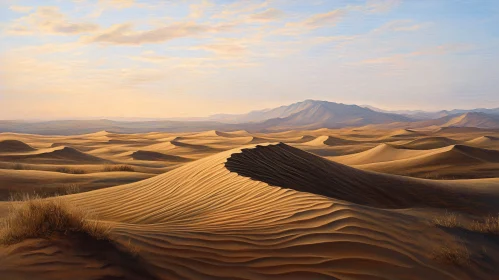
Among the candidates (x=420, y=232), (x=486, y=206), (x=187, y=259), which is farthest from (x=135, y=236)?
(x=486, y=206)

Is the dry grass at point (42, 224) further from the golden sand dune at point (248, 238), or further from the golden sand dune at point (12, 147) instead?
the golden sand dune at point (12, 147)

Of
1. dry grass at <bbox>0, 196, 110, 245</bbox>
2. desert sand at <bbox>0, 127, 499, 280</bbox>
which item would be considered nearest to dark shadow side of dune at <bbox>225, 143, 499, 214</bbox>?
desert sand at <bbox>0, 127, 499, 280</bbox>

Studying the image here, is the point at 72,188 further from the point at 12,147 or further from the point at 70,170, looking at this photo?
the point at 12,147

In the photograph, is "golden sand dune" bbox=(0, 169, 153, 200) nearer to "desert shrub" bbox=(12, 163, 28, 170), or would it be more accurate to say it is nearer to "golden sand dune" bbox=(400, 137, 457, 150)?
"desert shrub" bbox=(12, 163, 28, 170)

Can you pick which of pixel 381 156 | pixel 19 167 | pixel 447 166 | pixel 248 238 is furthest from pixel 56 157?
pixel 248 238

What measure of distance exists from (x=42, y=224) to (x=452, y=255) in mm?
4263

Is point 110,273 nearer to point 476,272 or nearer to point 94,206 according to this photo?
point 476,272

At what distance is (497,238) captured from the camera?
6020mm

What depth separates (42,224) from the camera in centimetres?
406

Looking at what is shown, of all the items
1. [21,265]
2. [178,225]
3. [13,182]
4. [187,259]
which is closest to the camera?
[21,265]

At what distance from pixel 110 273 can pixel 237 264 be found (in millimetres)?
1263

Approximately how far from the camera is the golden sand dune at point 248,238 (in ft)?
12.8

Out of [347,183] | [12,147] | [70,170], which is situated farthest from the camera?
[12,147]

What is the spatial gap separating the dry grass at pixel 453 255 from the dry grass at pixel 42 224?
353 centimetres
